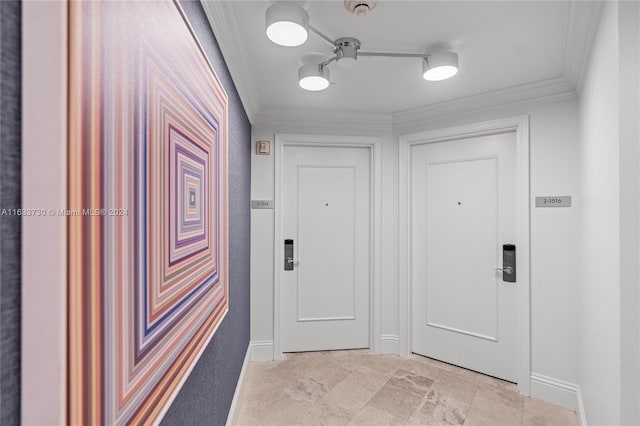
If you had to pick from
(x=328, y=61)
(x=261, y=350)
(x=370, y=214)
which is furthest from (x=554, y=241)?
(x=261, y=350)

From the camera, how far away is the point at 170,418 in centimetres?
100

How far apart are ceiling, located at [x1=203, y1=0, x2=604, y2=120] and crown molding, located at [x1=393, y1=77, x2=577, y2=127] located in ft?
0.14

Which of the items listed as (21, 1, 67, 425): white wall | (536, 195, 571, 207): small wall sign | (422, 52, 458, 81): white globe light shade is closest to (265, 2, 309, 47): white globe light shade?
(422, 52, 458, 81): white globe light shade

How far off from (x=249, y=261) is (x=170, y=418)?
6.49 ft

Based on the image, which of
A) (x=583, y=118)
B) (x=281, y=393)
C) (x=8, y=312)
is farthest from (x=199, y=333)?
(x=583, y=118)

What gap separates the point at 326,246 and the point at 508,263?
1539mm

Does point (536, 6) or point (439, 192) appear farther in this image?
point (439, 192)

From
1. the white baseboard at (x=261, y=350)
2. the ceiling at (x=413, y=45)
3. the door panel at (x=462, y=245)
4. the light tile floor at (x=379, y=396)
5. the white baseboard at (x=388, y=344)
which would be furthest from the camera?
the white baseboard at (x=388, y=344)

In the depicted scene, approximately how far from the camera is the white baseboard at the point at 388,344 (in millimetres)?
3105

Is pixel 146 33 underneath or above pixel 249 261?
above

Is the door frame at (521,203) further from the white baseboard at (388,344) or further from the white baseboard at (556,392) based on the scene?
the white baseboard at (388,344)

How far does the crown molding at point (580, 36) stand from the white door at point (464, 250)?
599 millimetres

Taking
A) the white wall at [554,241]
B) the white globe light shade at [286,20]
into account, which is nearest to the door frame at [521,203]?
the white wall at [554,241]

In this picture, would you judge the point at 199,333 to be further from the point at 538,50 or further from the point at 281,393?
the point at 538,50
